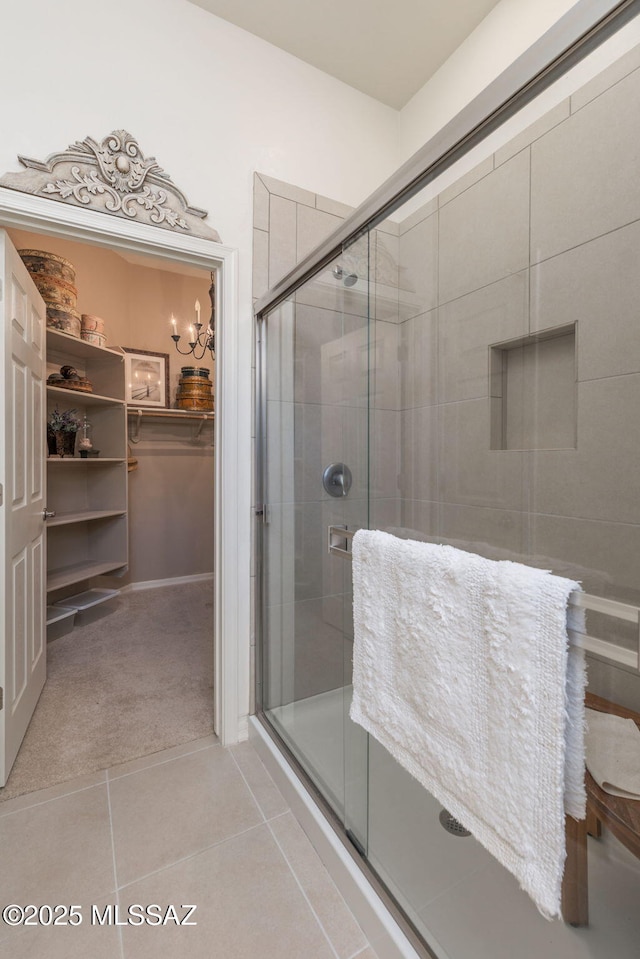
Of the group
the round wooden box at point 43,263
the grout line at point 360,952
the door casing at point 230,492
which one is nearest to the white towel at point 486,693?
the grout line at point 360,952

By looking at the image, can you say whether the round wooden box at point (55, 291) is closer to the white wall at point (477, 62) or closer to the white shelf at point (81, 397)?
the white shelf at point (81, 397)

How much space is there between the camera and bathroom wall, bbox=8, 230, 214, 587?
3805 millimetres

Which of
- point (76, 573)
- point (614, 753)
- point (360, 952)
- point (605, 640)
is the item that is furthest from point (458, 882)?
point (76, 573)

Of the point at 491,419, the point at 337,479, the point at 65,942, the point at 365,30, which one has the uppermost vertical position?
the point at 365,30

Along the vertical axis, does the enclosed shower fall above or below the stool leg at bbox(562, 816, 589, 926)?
above

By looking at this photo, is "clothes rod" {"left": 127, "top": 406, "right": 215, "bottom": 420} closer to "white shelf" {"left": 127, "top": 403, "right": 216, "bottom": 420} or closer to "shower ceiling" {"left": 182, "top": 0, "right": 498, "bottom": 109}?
"white shelf" {"left": 127, "top": 403, "right": 216, "bottom": 420}

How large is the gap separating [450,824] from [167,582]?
355cm

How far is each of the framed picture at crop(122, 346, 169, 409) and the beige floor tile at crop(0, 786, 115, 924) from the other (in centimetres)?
299

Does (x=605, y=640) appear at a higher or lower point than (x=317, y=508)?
lower

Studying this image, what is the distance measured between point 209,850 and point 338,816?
412 millimetres

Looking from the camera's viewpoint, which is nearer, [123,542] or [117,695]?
[117,695]

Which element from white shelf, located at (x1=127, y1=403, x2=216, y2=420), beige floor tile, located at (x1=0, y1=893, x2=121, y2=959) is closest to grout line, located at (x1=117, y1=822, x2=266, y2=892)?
beige floor tile, located at (x1=0, y1=893, x2=121, y2=959)

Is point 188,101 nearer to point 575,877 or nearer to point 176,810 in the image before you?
point 575,877

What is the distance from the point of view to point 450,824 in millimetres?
967
